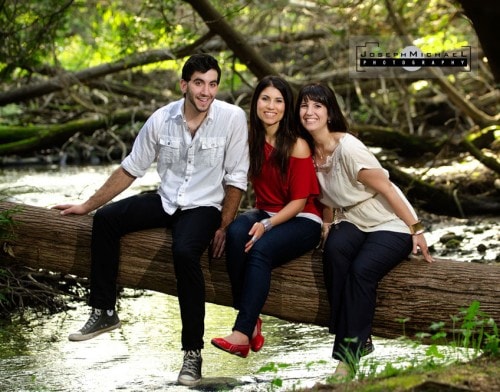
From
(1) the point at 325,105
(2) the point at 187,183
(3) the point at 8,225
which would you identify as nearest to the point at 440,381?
(1) the point at 325,105

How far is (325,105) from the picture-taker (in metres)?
4.91

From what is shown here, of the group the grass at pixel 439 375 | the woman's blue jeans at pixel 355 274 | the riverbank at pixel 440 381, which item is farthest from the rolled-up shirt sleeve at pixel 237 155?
the riverbank at pixel 440 381

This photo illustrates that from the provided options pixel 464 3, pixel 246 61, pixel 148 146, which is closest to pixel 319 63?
pixel 246 61

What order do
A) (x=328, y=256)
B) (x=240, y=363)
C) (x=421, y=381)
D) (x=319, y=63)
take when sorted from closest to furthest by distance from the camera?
1. (x=421, y=381)
2. (x=328, y=256)
3. (x=240, y=363)
4. (x=319, y=63)

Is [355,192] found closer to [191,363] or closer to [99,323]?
[191,363]

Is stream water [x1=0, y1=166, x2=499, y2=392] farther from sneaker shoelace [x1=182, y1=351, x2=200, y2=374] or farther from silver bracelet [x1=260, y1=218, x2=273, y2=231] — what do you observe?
silver bracelet [x1=260, y1=218, x2=273, y2=231]

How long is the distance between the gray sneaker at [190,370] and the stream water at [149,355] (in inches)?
1.7

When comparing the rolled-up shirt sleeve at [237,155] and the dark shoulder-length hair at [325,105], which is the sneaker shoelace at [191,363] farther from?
the dark shoulder-length hair at [325,105]

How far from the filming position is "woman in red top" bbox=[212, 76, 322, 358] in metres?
4.66

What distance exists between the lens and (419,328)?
4.73 meters

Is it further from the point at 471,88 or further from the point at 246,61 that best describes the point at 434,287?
the point at 471,88

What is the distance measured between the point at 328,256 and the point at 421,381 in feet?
3.88

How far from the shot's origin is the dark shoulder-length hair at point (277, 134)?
4.91 meters

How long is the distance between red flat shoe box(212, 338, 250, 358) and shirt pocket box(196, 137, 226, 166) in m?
0.98
